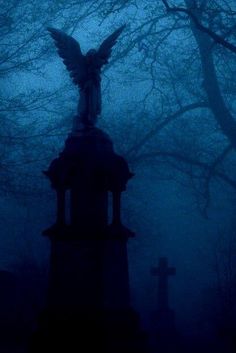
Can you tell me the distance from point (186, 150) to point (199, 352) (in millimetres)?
6632

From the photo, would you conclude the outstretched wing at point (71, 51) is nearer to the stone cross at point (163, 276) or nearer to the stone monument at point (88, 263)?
the stone monument at point (88, 263)

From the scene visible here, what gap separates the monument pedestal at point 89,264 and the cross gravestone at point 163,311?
5189mm

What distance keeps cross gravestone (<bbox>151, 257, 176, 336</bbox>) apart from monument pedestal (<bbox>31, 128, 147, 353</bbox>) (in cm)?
519

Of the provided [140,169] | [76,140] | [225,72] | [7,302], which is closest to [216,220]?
[140,169]

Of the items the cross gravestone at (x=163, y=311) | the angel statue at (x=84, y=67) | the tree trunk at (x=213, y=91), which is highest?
the tree trunk at (x=213, y=91)

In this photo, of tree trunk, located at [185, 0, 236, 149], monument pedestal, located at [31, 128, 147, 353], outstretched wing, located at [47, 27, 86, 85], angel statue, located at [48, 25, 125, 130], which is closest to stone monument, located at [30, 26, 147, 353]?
monument pedestal, located at [31, 128, 147, 353]

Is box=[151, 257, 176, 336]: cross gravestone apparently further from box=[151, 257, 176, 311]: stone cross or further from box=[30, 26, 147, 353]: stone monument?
box=[30, 26, 147, 353]: stone monument

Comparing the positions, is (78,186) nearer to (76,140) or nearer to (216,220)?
(76,140)

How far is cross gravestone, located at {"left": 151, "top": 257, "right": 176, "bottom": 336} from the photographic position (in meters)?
11.6

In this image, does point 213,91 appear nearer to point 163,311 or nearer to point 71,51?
point 163,311

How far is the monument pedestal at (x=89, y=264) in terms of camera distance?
6.34 m

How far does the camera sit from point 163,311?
39.4 feet

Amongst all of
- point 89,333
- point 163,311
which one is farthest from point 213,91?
point 89,333

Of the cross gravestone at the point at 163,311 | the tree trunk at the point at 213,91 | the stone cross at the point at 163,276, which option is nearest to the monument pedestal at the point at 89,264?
the cross gravestone at the point at 163,311
